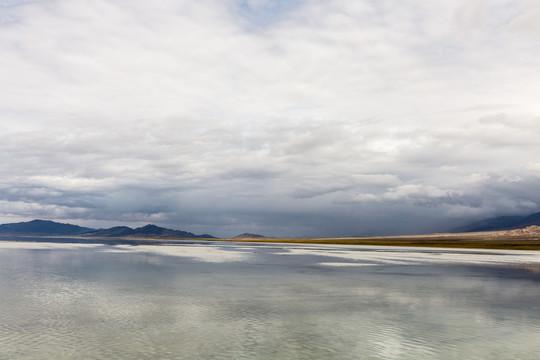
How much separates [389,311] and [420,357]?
30.4ft

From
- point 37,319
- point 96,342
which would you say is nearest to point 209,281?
point 37,319

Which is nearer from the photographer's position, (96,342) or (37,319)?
(96,342)

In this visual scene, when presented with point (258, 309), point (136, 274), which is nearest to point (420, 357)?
point (258, 309)

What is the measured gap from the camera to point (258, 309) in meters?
25.5

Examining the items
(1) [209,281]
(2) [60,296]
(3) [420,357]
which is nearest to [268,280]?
(1) [209,281]

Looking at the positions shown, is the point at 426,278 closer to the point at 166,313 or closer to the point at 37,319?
the point at 166,313

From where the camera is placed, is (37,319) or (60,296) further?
(60,296)

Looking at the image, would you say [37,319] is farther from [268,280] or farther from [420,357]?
[268,280]

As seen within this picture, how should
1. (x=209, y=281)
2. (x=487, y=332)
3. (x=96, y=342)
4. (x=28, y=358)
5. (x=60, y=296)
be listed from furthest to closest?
(x=209, y=281), (x=60, y=296), (x=487, y=332), (x=96, y=342), (x=28, y=358)

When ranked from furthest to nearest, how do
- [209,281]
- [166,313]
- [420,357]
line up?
[209,281] → [166,313] → [420,357]

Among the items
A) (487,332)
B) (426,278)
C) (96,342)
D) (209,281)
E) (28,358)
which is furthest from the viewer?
(426,278)

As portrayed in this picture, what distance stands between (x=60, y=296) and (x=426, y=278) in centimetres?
3442

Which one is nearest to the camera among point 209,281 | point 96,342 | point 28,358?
point 28,358

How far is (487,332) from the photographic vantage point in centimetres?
2058
